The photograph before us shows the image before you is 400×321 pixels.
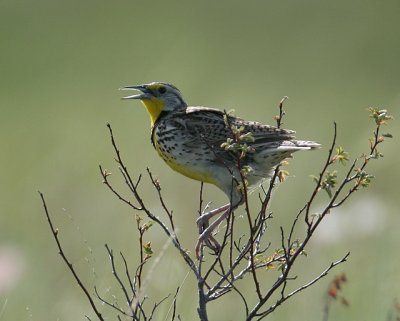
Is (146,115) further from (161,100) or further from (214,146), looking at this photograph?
(214,146)

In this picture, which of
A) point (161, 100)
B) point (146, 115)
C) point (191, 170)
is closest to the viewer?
point (191, 170)

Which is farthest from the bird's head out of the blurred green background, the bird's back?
the blurred green background

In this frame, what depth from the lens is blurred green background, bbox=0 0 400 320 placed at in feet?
23.9

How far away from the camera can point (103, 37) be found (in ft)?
67.2

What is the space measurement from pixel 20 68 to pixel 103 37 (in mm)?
2457

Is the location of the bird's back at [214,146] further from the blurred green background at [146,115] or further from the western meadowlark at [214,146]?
the blurred green background at [146,115]

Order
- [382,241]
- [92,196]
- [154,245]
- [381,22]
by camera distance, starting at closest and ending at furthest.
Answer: [382,241], [154,245], [92,196], [381,22]

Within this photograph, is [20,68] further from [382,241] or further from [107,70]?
[382,241]

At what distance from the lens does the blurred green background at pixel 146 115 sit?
7293 millimetres

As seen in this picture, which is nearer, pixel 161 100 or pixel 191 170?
pixel 191 170

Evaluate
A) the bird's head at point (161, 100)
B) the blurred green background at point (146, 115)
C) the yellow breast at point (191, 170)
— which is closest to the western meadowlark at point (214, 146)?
the yellow breast at point (191, 170)

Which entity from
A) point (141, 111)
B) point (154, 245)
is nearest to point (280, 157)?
point (154, 245)

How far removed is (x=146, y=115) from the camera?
14219 millimetres

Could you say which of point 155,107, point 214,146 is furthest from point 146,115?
point 214,146
